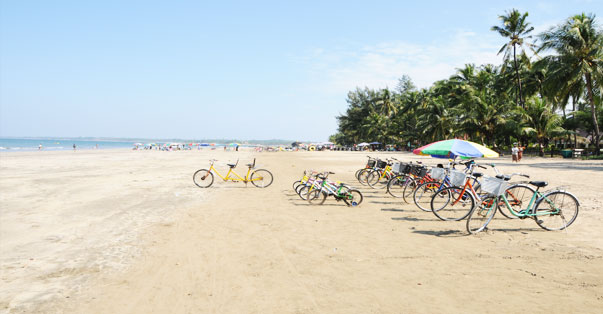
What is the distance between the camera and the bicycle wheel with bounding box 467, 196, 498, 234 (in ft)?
22.4

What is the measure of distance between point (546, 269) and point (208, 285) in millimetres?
4599

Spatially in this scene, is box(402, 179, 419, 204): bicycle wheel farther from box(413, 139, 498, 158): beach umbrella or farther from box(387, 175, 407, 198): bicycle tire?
box(413, 139, 498, 158): beach umbrella

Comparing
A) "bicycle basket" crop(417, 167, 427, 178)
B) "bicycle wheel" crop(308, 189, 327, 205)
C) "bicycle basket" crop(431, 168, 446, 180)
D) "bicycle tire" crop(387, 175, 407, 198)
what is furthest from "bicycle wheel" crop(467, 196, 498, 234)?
"bicycle tire" crop(387, 175, 407, 198)

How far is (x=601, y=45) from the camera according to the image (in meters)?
28.2

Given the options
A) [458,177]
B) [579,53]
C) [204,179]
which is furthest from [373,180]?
[579,53]

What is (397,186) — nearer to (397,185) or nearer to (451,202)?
(397,185)

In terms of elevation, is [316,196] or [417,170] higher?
[417,170]

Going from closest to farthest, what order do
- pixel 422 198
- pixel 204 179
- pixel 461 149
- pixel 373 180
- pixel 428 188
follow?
pixel 422 198 < pixel 428 188 < pixel 461 149 < pixel 204 179 < pixel 373 180

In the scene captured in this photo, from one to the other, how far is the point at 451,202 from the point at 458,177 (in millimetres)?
672

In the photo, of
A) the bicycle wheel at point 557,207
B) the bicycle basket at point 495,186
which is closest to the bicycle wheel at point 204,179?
the bicycle basket at point 495,186

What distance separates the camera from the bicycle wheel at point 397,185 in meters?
11.9

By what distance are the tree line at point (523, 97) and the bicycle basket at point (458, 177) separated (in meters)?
27.8

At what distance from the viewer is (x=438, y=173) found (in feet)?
32.6

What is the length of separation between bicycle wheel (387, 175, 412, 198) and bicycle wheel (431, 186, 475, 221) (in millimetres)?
3104
